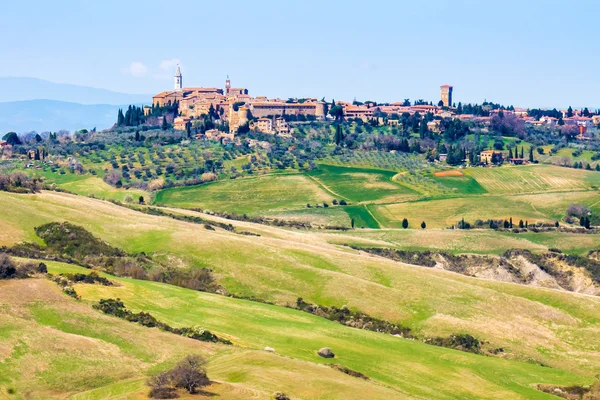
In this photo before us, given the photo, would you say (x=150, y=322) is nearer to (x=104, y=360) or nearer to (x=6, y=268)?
(x=104, y=360)

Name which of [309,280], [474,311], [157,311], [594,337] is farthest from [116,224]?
[594,337]

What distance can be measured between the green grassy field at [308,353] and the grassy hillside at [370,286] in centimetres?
584

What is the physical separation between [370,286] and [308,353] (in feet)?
76.5

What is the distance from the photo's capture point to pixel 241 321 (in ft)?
197

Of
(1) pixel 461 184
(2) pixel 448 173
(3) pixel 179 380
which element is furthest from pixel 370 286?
(2) pixel 448 173

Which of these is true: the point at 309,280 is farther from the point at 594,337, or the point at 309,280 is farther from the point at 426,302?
the point at 594,337

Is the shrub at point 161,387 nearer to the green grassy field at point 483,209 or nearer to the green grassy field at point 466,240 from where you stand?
the green grassy field at point 466,240

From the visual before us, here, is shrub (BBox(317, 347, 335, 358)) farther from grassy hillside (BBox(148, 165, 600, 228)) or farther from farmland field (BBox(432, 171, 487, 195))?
farmland field (BBox(432, 171, 487, 195))

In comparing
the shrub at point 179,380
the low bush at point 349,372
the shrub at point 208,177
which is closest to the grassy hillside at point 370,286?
the low bush at point 349,372

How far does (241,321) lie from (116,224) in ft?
107

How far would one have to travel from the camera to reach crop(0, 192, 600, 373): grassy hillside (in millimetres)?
67875

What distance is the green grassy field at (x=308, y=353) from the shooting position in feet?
152

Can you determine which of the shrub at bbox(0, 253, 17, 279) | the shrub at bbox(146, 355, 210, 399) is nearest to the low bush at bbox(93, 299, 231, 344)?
the shrub at bbox(0, 253, 17, 279)

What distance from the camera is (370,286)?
75812 mm
